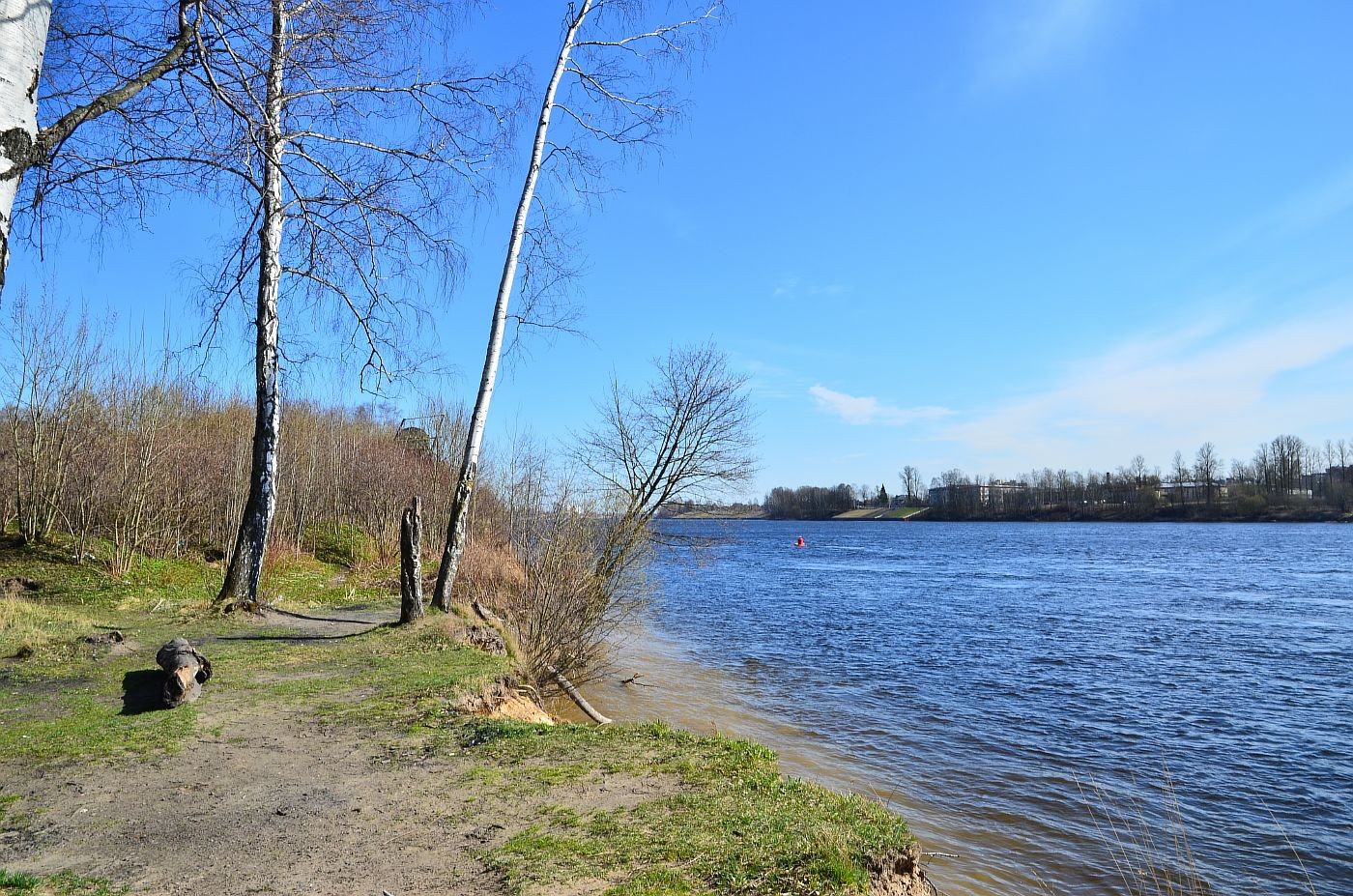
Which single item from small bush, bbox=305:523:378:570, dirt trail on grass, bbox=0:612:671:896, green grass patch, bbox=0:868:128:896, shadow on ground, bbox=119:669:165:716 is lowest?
dirt trail on grass, bbox=0:612:671:896

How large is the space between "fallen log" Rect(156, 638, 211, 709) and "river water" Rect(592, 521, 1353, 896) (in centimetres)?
619

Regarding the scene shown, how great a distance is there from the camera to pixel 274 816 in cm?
504

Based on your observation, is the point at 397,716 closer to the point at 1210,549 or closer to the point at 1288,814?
the point at 1288,814

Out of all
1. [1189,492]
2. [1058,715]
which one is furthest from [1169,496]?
[1058,715]

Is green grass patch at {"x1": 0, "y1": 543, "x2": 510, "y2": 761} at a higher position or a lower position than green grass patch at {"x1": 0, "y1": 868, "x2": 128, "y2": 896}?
higher

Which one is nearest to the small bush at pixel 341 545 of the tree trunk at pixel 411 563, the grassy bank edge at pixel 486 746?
the grassy bank edge at pixel 486 746

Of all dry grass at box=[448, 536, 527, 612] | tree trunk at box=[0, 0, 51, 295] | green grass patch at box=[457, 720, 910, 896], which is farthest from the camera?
dry grass at box=[448, 536, 527, 612]

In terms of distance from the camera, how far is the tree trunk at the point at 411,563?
11109 millimetres

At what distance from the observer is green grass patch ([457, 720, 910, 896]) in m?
4.06

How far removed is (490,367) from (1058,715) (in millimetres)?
11007

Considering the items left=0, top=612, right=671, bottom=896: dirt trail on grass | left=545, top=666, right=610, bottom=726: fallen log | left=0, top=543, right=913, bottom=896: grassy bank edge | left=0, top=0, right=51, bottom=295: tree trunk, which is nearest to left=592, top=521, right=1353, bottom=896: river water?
left=545, top=666, right=610, bottom=726: fallen log

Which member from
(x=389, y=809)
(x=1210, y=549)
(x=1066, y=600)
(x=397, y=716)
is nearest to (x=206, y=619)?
(x=397, y=716)

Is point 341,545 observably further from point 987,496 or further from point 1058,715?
point 987,496

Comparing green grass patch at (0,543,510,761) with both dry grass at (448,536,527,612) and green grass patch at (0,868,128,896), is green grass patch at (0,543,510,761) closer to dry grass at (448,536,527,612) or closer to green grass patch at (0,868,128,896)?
green grass patch at (0,868,128,896)
